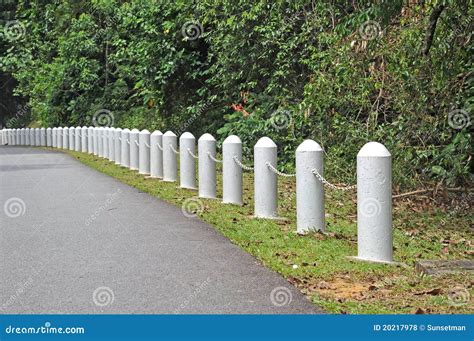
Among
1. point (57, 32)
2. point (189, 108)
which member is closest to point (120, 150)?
point (189, 108)

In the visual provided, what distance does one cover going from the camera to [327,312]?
23.6 ft

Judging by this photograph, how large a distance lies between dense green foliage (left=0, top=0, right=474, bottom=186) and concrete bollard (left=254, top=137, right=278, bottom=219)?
1926 millimetres

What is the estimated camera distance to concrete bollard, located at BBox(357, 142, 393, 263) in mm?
9680

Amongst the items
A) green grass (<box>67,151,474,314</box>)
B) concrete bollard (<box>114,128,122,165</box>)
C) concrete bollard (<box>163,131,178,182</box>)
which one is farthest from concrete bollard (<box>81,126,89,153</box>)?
green grass (<box>67,151,474,314</box>)


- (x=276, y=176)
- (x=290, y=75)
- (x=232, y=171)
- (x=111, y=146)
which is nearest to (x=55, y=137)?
(x=111, y=146)

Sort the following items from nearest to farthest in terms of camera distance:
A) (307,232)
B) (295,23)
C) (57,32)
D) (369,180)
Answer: (369,180), (307,232), (295,23), (57,32)

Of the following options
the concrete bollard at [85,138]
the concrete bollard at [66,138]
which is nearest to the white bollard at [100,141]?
the concrete bollard at [85,138]

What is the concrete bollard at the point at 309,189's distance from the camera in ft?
37.3

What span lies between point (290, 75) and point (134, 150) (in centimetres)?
439

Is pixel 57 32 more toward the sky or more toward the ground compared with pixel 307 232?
more toward the sky

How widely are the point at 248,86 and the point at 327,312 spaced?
62.6 feet

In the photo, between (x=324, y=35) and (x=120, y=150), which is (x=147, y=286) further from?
(x=120, y=150)

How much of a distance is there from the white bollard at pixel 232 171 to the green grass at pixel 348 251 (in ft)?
0.78

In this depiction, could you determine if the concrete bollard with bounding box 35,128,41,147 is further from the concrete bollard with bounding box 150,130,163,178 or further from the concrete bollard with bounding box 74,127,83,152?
the concrete bollard with bounding box 150,130,163,178
